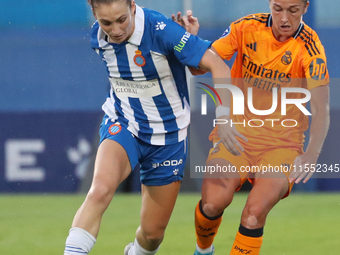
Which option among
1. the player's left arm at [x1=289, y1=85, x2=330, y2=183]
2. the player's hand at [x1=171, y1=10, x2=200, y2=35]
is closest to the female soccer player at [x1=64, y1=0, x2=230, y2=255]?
the player's hand at [x1=171, y1=10, x2=200, y2=35]

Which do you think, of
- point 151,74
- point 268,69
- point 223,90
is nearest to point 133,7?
point 151,74

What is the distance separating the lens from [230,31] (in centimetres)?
347

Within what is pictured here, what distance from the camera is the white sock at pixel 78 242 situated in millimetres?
2477

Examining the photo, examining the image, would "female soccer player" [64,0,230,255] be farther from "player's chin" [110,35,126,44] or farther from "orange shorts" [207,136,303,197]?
"orange shorts" [207,136,303,197]

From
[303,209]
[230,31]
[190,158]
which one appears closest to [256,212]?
[230,31]

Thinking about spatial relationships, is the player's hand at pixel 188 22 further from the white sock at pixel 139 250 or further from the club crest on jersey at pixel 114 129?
the white sock at pixel 139 250

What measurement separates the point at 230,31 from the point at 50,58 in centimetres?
345

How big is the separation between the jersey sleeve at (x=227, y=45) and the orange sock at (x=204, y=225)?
1022 millimetres

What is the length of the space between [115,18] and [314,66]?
1313mm

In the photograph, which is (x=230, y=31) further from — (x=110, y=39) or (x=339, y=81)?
(x=339, y=81)

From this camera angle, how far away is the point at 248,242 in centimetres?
313

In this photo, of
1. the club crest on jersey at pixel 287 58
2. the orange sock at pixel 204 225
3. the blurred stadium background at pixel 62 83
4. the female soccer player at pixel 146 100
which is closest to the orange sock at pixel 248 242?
the orange sock at pixel 204 225

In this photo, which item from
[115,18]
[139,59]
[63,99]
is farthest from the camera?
[63,99]

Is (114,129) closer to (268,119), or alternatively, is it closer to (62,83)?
(268,119)
